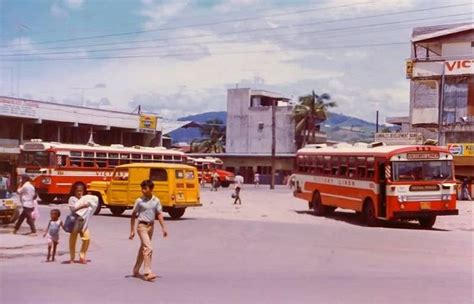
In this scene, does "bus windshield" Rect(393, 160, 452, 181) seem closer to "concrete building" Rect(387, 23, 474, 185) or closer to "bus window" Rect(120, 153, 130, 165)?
"bus window" Rect(120, 153, 130, 165)

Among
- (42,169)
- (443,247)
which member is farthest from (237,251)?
(42,169)

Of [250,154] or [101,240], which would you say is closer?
[101,240]

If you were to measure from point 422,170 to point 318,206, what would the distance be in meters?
6.86

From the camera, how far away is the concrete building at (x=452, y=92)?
4428cm

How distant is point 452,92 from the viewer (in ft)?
148

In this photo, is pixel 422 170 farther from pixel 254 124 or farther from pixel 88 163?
pixel 254 124

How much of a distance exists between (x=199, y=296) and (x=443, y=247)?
31.6 feet

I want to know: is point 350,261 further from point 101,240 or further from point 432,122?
point 432,122

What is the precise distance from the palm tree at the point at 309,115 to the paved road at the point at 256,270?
5868cm

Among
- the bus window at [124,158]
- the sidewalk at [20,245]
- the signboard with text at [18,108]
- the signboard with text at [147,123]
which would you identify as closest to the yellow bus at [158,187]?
the sidewalk at [20,245]

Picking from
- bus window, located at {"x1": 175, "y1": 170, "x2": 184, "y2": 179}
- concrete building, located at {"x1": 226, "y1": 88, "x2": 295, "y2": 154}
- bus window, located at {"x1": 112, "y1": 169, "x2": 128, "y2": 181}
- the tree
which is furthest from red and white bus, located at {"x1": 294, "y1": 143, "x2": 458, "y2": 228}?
the tree

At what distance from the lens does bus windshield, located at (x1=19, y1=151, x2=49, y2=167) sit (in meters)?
32.7

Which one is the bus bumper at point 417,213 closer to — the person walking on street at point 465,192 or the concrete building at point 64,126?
the person walking on street at point 465,192

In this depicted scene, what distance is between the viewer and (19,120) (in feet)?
174
